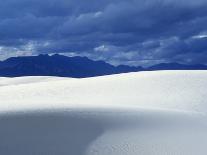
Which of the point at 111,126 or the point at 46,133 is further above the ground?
the point at 111,126

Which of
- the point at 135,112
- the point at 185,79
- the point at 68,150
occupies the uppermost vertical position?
the point at 185,79

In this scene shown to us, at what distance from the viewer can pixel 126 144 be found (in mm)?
16328

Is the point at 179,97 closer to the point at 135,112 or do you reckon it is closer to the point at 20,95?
the point at 135,112

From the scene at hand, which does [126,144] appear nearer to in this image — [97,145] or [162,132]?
[97,145]

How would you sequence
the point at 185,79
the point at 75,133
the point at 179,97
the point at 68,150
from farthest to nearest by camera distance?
1. the point at 185,79
2. the point at 179,97
3. the point at 75,133
4. the point at 68,150

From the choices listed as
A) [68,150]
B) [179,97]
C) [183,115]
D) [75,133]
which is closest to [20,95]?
[179,97]

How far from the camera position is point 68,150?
606 inches

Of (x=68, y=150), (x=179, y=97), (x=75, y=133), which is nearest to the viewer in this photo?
(x=68, y=150)

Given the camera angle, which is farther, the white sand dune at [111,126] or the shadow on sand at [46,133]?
the white sand dune at [111,126]

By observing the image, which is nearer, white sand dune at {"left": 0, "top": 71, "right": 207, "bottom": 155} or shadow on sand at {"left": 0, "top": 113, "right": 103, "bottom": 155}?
shadow on sand at {"left": 0, "top": 113, "right": 103, "bottom": 155}

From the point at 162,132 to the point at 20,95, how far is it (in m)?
17.1

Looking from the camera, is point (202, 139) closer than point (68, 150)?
No

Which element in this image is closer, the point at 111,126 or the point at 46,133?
the point at 46,133

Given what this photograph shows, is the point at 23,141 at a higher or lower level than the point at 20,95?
lower
